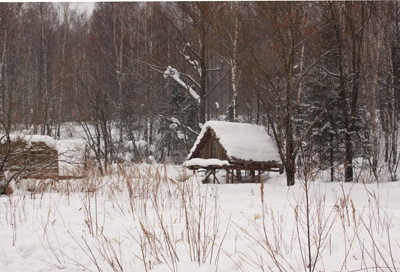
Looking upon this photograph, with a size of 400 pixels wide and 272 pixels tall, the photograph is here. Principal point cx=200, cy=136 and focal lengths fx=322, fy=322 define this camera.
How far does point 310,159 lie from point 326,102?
12716 millimetres

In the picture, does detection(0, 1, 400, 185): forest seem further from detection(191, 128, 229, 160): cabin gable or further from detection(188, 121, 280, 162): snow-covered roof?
detection(191, 128, 229, 160): cabin gable

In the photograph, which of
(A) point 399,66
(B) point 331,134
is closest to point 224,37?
(B) point 331,134

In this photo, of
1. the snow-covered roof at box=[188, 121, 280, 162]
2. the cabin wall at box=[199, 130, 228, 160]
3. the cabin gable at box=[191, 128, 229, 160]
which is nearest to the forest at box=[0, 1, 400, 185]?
the snow-covered roof at box=[188, 121, 280, 162]

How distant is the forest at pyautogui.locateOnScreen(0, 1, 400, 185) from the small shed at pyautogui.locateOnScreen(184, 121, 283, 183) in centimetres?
98

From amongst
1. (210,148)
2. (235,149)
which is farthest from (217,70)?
(235,149)

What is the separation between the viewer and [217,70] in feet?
50.6

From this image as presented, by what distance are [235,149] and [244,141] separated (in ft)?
2.28

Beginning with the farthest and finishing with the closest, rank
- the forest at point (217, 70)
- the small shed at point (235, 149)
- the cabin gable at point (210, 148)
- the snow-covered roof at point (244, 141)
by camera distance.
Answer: the cabin gable at point (210, 148)
the snow-covered roof at point (244, 141)
the small shed at point (235, 149)
the forest at point (217, 70)

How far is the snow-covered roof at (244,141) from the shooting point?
12539 mm

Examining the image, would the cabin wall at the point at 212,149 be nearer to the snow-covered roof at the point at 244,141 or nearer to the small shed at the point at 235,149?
the small shed at the point at 235,149

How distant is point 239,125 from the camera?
531 inches

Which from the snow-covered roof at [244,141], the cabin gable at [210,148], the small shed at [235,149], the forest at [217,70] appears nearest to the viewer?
the forest at [217,70]

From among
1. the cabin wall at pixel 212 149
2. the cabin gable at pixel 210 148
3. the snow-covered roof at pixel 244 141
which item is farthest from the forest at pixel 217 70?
the cabin wall at pixel 212 149

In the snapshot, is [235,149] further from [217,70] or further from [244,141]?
[217,70]
